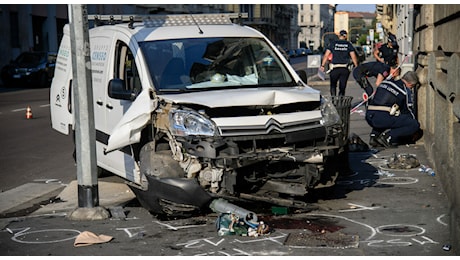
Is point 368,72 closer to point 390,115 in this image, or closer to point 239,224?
point 390,115

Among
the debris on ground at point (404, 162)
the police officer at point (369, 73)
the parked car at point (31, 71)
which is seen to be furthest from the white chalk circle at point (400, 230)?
the parked car at point (31, 71)

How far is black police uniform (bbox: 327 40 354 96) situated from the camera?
18266mm

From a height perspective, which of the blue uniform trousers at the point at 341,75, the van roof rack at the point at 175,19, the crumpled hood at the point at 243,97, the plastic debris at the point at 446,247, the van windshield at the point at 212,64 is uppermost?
the van roof rack at the point at 175,19

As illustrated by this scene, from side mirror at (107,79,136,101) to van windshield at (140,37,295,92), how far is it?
1.05 feet

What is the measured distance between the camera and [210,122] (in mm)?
7238

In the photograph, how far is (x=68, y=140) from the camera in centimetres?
1512

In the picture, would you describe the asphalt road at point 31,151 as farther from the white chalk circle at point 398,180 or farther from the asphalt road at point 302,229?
the white chalk circle at point 398,180

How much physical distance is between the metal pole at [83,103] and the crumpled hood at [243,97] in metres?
0.76

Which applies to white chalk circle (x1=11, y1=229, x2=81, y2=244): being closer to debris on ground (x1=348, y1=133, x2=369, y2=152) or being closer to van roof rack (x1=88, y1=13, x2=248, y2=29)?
van roof rack (x1=88, y1=13, x2=248, y2=29)

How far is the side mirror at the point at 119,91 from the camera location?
8.22 m

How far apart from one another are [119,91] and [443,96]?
3843mm
